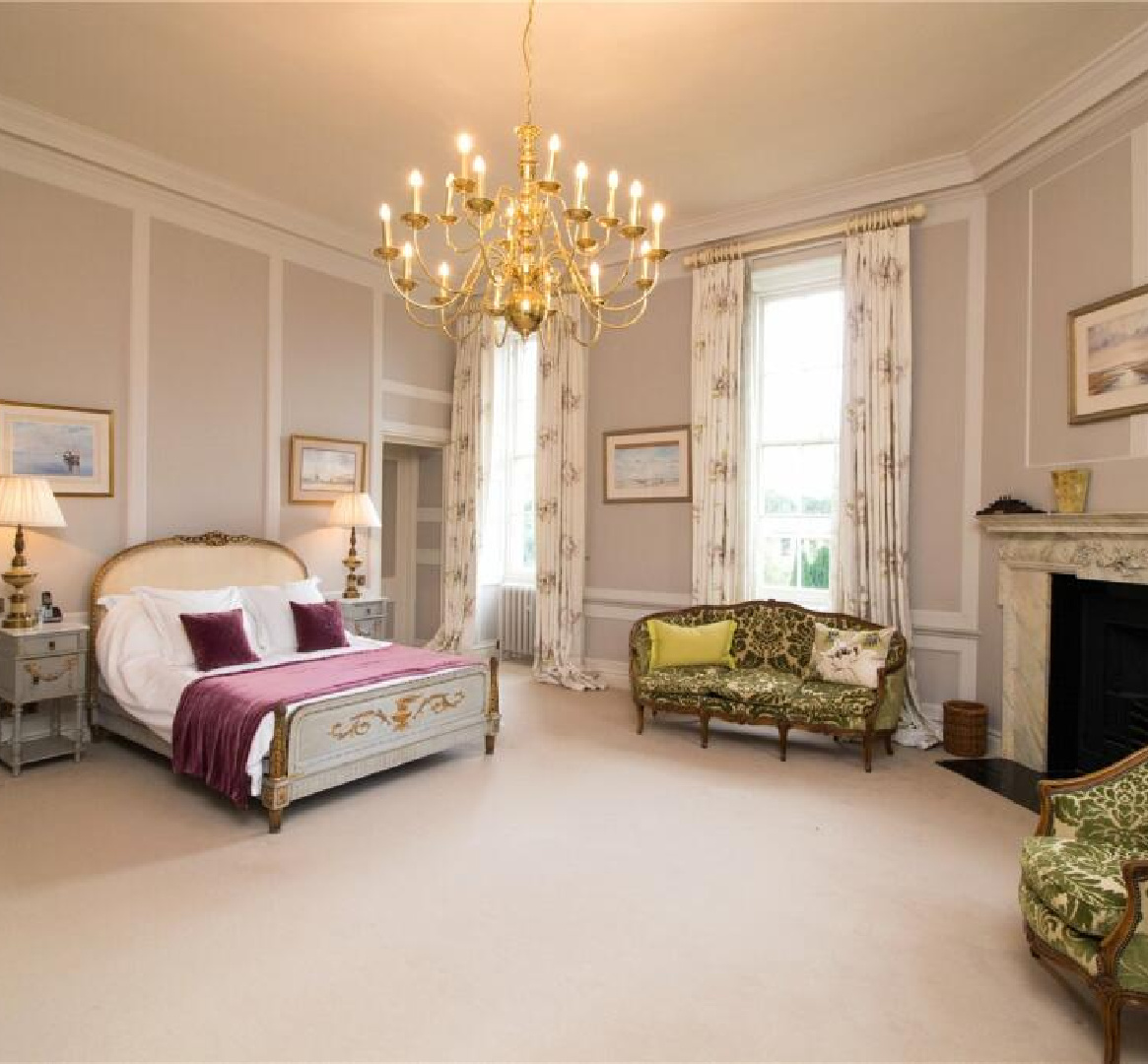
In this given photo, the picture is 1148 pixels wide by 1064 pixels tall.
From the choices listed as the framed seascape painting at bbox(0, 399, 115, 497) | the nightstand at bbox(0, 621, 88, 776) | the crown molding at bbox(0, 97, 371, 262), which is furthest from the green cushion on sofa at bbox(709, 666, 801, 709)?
the crown molding at bbox(0, 97, 371, 262)

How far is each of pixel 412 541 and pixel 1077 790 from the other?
253 inches

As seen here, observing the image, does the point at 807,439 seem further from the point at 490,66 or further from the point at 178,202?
the point at 178,202

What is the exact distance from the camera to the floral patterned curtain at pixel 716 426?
18.1 ft

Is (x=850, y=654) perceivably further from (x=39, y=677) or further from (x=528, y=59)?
(x=39, y=677)

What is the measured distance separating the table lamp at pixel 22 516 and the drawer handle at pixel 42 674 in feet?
0.91

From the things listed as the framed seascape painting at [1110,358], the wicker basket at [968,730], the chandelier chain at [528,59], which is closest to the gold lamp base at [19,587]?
the chandelier chain at [528,59]

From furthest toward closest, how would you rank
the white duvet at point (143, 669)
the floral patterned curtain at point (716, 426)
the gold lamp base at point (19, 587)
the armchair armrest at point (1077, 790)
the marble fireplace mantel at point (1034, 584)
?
the floral patterned curtain at point (716, 426)
the gold lamp base at point (19, 587)
the white duvet at point (143, 669)
the marble fireplace mantel at point (1034, 584)
the armchair armrest at point (1077, 790)

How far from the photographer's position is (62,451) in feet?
14.9

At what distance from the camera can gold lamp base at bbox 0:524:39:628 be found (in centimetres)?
412

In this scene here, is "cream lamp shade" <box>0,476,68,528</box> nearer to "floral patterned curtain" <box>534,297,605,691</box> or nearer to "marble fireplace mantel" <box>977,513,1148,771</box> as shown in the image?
"floral patterned curtain" <box>534,297,605,691</box>

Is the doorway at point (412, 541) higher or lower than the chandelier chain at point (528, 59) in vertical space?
lower

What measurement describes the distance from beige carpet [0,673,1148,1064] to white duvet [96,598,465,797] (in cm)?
38

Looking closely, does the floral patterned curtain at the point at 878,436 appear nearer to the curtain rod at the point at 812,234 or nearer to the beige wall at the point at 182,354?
the curtain rod at the point at 812,234

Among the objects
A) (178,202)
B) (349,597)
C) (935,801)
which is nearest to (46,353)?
(178,202)
